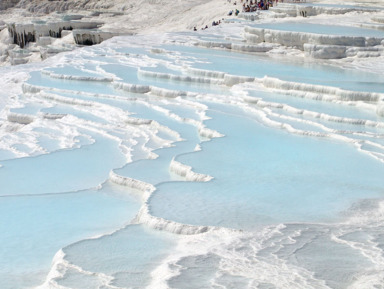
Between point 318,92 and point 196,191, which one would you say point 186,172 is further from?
point 318,92

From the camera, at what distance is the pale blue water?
272 centimetres

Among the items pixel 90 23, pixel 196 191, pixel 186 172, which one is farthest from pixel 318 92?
pixel 90 23

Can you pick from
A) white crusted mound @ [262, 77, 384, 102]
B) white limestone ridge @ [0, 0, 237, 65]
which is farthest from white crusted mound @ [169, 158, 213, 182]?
white limestone ridge @ [0, 0, 237, 65]

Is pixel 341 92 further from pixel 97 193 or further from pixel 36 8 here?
pixel 36 8

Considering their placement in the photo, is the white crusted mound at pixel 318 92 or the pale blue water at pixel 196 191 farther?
the white crusted mound at pixel 318 92

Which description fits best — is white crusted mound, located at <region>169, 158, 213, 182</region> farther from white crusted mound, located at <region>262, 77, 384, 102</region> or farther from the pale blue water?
white crusted mound, located at <region>262, 77, 384, 102</region>

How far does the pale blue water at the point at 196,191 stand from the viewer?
107 inches

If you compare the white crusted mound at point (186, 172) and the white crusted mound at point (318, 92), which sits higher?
the white crusted mound at point (318, 92)

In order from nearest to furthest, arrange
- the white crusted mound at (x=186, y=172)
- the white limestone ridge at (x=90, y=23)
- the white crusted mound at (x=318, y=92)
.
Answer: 1. the white crusted mound at (x=186, y=172)
2. the white crusted mound at (x=318, y=92)
3. the white limestone ridge at (x=90, y=23)

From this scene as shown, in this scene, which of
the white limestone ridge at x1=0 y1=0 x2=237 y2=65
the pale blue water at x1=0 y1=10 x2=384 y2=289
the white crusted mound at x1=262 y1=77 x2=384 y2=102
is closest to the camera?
the pale blue water at x1=0 y1=10 x2=384 y2=289

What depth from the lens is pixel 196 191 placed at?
3.70 meters

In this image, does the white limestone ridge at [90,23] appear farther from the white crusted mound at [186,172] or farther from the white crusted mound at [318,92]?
the white crusted mound at [186,172]

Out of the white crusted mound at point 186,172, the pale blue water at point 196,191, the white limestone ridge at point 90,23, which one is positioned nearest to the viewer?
the pale blue water at point 196,191

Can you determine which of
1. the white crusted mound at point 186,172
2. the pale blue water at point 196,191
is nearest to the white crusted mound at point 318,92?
the pale blue water at point 196,191
